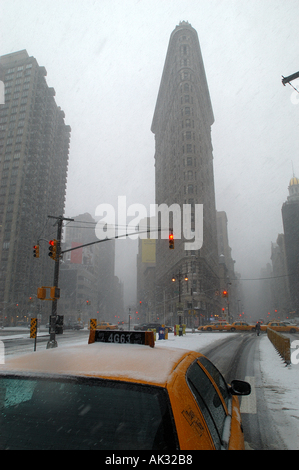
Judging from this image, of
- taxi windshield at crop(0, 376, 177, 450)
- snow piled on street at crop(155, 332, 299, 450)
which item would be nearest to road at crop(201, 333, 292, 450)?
snow piled on street at crop(155, 332, 299, 450)

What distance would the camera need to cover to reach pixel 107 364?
212 cm

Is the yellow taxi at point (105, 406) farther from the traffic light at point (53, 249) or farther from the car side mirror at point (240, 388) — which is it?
the traffic light at point (53, 249)

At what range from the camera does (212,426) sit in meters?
2.17

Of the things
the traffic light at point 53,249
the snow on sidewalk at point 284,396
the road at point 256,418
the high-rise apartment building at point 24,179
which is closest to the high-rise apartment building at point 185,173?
the high-rise apartment building at point 24,179

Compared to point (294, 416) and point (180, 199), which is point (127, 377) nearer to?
point (294, 416)

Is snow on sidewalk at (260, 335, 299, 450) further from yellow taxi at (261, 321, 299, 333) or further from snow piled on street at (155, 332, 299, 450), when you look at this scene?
yellow taxi at (261, 321, 299, 333)

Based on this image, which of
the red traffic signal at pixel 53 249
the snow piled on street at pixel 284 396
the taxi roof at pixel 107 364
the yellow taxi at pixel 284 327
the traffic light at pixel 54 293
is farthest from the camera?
the yellow taxi at pixel 284 327

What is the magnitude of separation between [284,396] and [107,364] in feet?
22.3

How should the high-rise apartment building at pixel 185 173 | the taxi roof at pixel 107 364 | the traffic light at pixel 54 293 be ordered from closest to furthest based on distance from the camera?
the taxi roof at pixel 107 364
the traffic light at pixel 54 293
the high-rise apartment building at pixel 185 173

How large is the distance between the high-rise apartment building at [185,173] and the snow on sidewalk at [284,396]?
48.7 m

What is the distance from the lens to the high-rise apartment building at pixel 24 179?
83.4 metres

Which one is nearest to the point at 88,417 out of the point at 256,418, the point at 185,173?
the point at 256,418

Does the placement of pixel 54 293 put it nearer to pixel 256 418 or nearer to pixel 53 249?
pixel 53 249
